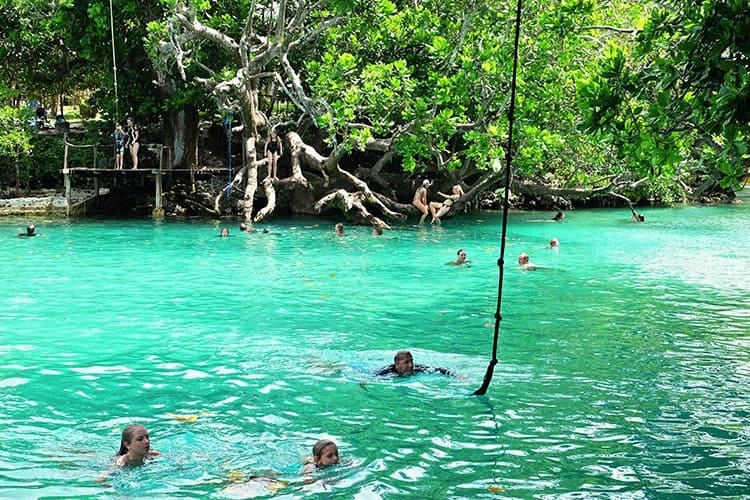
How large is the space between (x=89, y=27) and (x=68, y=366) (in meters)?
24.2

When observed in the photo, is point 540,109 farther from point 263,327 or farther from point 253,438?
point 253,438

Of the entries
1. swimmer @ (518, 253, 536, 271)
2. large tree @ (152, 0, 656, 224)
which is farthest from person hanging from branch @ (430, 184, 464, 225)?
swimmer @ (518, 253, 536, 271)

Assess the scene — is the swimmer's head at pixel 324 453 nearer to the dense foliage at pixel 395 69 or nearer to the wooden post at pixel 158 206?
the dense foliage at pixel 395 69

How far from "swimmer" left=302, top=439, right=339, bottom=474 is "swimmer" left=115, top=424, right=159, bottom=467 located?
146 cm

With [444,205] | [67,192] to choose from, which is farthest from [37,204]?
[444,205]

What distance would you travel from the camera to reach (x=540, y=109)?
1085 inches

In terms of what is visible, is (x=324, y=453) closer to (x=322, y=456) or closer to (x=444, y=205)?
(x=322, y=456)

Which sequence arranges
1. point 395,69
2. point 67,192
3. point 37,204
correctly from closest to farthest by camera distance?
1. point 395,69
2. point 67,192
3. point 37,204

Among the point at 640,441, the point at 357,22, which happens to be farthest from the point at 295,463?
the point at 357,22

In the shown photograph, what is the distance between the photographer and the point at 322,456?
784 centimetres

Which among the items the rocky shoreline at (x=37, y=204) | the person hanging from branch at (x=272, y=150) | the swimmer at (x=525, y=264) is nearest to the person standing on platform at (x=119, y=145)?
the rocky shoreline at (x=37, y=204)

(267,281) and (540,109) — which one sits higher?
(540,109)

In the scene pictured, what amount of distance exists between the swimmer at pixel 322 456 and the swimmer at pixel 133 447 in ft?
4.78

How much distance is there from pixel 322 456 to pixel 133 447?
1.70 meters
